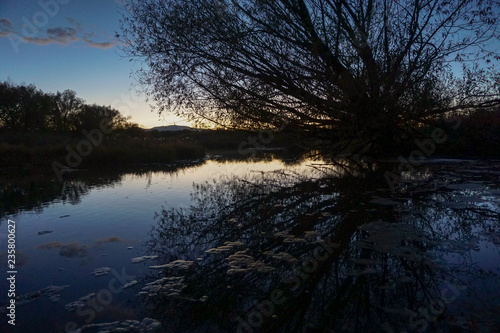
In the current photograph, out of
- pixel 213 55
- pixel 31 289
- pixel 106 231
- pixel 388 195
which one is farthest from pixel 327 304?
pixel 213 55

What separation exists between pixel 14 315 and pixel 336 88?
9.22m

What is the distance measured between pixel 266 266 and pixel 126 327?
1.31 metres

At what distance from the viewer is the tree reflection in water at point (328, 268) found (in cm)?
225

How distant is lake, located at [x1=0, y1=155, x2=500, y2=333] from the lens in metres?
2.28

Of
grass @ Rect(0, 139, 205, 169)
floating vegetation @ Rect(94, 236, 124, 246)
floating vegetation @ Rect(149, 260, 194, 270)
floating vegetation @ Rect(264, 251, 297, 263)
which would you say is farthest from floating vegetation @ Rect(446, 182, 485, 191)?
grass @ Rect(0, 139, 205, 169)

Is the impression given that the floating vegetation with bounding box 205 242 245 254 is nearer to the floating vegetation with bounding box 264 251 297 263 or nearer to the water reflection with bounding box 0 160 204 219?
the floating vegetation with bounding box 264 251 297 263

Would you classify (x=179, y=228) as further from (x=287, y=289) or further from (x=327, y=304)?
(x=327, y=304)

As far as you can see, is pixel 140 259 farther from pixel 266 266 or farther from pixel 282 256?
pixel 282 256

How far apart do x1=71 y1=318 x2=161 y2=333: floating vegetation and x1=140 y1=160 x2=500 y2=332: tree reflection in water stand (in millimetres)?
81

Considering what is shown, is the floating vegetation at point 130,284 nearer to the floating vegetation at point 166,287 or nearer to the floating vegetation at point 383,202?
the floating vegetation at point 166,287

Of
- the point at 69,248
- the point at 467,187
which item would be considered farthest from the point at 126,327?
the point at 467,187

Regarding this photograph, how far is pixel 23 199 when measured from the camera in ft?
25.8

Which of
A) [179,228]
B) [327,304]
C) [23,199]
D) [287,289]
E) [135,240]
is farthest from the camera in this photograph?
[23,199]

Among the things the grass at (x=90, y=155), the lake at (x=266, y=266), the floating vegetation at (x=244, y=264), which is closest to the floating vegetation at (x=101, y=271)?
the lake at (x=266, y=266)
